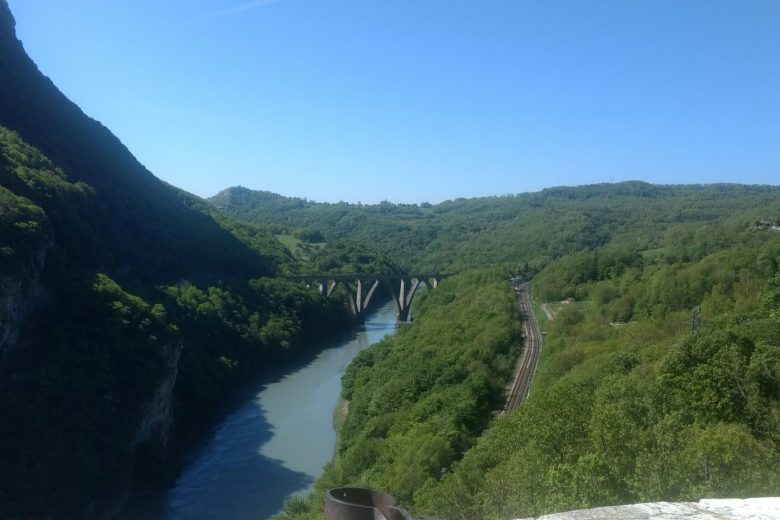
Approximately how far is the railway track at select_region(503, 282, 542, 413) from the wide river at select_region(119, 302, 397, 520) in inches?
318

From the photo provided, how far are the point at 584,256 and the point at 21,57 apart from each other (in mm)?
42890

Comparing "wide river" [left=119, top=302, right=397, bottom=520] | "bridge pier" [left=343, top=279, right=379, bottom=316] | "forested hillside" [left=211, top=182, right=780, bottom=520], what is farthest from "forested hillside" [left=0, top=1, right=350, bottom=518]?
"bridge pier" [left=343, top=279, right=379, bottom=316]

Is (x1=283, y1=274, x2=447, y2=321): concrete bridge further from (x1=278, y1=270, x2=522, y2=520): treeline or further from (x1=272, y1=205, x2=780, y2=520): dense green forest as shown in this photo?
(x1=272, y1=205, x2=780, y2=520): dense green forest

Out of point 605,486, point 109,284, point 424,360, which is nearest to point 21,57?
point 109,284

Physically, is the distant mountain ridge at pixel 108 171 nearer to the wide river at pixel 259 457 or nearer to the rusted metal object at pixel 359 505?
the wide river at pixel 259 457

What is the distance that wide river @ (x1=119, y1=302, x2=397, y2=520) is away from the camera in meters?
22.3

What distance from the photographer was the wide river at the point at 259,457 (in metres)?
22.3

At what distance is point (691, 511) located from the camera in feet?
11.0

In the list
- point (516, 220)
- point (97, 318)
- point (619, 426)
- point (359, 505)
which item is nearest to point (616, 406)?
point (619, 426)

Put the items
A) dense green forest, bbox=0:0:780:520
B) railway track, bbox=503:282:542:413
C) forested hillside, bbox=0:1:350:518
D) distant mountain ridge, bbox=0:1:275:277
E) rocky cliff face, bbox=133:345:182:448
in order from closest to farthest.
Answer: dense green forest, bbox=0:0:780:520 → forested hillside, bbox=0:1:350:518 → railway track, bbox=503:282:542:413 → rocky cliff face, bbox=133:345:182:448 → distant mountain ridge, bbox=0:1:275:277

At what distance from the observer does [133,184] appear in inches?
1967

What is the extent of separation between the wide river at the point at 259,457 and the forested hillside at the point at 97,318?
1.27m

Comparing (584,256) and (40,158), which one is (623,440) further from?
(584,256)

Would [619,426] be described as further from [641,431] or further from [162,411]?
[162,411]
